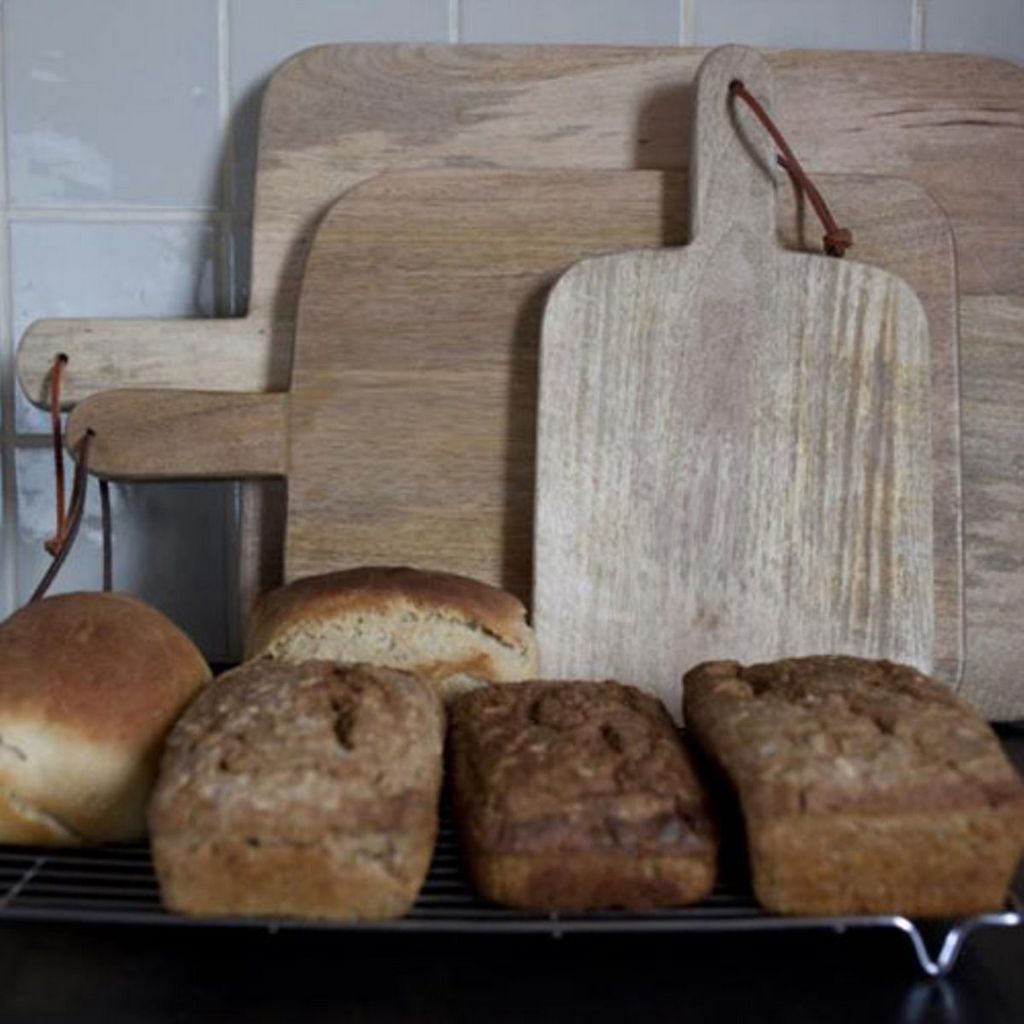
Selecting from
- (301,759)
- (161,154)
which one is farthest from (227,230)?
(301,759)

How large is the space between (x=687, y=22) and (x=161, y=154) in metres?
0.43

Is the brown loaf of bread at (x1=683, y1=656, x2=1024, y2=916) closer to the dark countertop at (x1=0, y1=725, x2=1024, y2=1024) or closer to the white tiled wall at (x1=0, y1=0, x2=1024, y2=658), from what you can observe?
the dark countertop at (x1=0, y1=725, x2=1024, y2=1024)

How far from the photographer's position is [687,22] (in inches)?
41.1

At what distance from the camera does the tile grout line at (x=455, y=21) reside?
40.5 inches

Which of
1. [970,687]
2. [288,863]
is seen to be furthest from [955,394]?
[288,863]

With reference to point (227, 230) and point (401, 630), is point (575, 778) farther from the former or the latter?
point (227, 230)

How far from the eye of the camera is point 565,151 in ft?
3.26

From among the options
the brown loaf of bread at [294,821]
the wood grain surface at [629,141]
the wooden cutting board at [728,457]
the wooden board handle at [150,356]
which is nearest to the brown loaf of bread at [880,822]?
the brown loaf of bread at [294,821]

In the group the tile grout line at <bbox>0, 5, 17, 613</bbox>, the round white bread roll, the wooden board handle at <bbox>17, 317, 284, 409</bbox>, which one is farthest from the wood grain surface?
the round white bread roll

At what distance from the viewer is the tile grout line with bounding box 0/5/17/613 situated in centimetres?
102

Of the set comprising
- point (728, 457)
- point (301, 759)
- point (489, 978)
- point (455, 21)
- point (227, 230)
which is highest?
point (455, 21)

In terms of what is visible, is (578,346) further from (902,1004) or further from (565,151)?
(902,1004)

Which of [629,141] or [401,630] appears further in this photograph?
[629,141]

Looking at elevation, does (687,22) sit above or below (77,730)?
above
